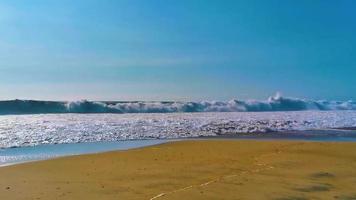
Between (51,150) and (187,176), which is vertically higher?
(51,150)

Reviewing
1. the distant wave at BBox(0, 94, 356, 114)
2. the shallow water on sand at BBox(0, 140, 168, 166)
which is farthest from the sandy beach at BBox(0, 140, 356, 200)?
the distant wave at BBox(0, 94, 356, 114)

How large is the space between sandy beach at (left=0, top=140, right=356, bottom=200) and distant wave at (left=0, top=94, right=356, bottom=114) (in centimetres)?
4977

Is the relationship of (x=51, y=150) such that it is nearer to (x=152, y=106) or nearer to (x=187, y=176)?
(x=187, y=176)

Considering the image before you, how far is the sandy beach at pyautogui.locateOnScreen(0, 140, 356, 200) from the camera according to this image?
888cm

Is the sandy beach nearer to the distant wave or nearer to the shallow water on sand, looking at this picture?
the shallow water on sand

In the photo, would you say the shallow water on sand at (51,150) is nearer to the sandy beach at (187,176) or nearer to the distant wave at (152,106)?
the sandy beach at (187,176)

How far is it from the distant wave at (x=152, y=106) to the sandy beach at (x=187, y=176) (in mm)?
49774

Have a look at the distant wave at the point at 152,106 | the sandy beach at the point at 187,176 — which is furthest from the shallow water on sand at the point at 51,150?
the distant wave at the point at 152,106

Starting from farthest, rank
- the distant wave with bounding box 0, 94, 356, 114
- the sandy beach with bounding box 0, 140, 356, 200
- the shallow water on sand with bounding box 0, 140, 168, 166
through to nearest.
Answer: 1. the distant wave with bounding box 0, 94, 356, 114
2. the shallow water on sand with bounding box 0, 140, 168, 166
3. the sandy beach with bounding box 0, 140, 356, 200

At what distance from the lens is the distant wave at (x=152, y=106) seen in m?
62.5

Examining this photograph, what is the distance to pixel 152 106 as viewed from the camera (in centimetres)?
7125

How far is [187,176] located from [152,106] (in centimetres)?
6071

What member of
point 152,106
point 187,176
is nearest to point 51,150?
point 187,176

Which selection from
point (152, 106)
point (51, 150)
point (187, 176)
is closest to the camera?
point (187, 176)
